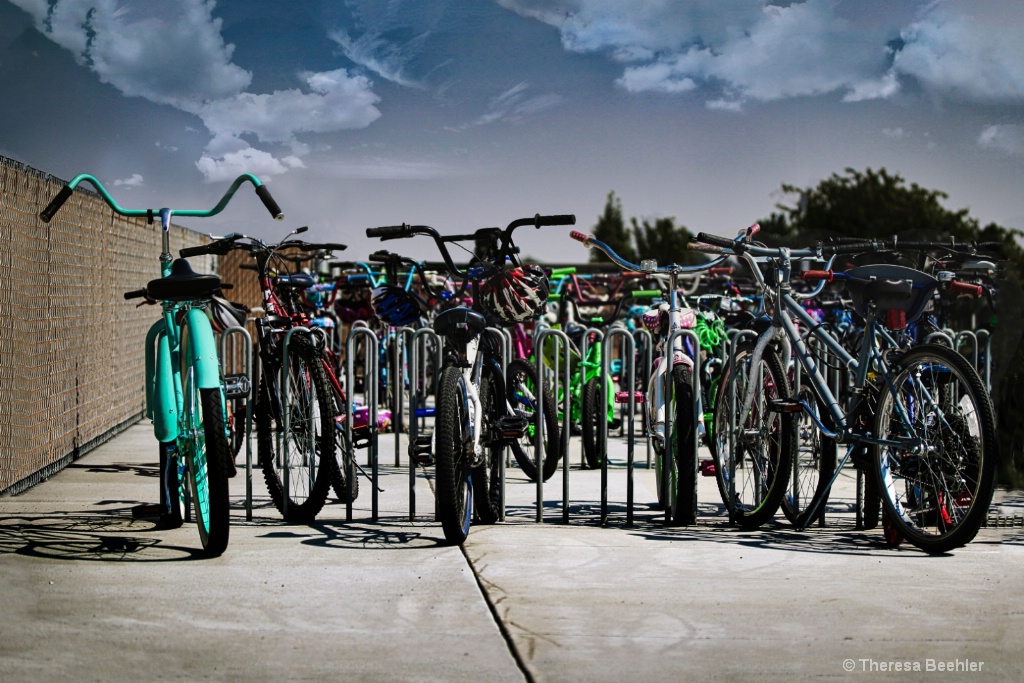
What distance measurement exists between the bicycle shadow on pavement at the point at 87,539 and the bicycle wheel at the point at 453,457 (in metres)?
0.95

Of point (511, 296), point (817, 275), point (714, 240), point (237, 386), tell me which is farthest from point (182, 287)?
point (817, 275)

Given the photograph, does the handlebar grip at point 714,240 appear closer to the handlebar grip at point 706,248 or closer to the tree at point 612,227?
the handlebar grip at point 706,248

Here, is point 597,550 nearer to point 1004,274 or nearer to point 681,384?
point 681,384

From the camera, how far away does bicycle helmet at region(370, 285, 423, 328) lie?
738 centimetres

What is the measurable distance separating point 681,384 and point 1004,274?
98.1 inches

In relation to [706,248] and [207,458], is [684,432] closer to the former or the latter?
[706,248]

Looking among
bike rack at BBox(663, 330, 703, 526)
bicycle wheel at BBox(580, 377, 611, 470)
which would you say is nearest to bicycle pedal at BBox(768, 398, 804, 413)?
bike rack at BBox(663, 330, 703, 526)

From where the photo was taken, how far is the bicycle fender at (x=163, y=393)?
191 inches

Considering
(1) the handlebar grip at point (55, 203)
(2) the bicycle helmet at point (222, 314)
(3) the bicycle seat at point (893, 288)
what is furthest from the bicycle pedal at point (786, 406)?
(2) the bicycle helmet at point (222, 314)

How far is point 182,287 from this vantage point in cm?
482

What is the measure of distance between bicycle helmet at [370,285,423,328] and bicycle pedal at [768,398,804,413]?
2.66 meters

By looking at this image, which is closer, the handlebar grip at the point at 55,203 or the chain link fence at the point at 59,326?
the handlebar grip at the point at 55,203

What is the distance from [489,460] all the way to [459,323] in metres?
0.69

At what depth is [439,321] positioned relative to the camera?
16.6 feet
